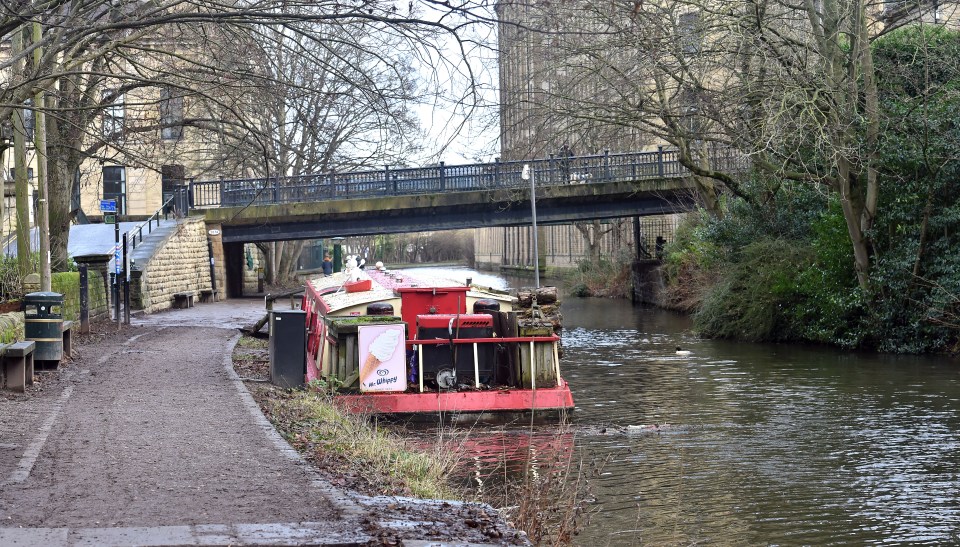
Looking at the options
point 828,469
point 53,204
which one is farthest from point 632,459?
point 53,204

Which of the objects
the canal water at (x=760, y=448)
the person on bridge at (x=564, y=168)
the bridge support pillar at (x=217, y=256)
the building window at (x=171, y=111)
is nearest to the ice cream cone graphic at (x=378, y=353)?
the canal water at (x=760, y=448)

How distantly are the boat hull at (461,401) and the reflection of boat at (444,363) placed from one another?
0.05ft

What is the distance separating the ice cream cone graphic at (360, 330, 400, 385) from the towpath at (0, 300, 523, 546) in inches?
71.2

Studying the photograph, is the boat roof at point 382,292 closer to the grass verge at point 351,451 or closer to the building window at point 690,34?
the grass verge at point 351,451

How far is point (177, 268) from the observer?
37406 millimetres

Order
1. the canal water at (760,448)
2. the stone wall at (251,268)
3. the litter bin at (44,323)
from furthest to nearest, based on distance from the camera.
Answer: the stone wall at (251,268) → the litter bin at (44,323) → the canal water at (760,448)

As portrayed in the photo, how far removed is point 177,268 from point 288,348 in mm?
22440

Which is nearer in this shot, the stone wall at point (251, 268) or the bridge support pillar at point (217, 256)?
the bridge support pillar at point (217, 256)

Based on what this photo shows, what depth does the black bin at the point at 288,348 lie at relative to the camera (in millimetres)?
15949

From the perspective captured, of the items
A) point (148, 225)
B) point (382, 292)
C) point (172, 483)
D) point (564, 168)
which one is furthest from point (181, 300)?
point (172, 483)

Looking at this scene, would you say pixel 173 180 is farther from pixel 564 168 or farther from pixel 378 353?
pixel 378 353

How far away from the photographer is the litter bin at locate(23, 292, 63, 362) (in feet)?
52.7

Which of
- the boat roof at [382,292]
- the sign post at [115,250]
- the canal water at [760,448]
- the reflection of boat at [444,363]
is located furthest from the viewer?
the sign post at [115,250]

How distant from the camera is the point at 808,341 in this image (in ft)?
87.5
